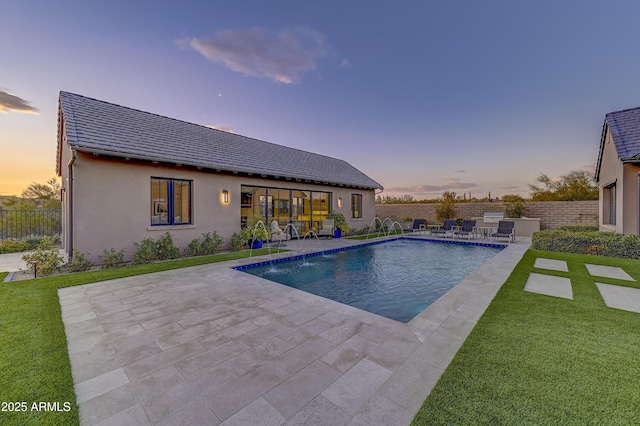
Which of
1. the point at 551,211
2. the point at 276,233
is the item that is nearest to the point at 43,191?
the point at 276,233

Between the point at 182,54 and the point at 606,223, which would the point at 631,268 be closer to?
the point at 606,223

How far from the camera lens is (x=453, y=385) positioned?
7.57 ft

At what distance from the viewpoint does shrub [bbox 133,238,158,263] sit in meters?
7.82

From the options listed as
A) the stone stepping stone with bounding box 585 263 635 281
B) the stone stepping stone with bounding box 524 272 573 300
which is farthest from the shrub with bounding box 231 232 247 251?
the stone stepping stone with bounding box 585 263 635 281

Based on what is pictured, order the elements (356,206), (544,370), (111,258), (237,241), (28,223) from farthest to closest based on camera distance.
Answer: (356,206)
(28,223)
(237,241)
(111,258)
(544,370)

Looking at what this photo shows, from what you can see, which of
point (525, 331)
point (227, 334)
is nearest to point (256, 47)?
point (227, 334)

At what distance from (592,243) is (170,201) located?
14955mm

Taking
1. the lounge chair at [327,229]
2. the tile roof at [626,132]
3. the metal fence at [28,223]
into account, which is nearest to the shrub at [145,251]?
the lounge chair at [327,229]

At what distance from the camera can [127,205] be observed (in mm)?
8008

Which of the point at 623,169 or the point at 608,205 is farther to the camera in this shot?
the point at 608,205

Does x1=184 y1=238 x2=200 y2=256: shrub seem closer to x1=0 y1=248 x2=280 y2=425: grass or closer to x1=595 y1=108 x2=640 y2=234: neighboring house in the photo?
x1=0 y1=248 x2=280 y2=425: grass

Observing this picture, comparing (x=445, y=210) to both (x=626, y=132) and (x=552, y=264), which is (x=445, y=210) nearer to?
(x=626, y=132)

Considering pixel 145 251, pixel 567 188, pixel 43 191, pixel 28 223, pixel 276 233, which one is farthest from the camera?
pixel 567 188

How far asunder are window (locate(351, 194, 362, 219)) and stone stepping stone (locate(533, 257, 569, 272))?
1015cm
